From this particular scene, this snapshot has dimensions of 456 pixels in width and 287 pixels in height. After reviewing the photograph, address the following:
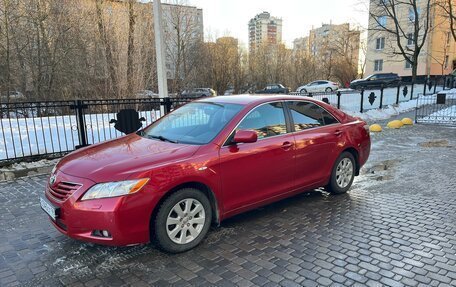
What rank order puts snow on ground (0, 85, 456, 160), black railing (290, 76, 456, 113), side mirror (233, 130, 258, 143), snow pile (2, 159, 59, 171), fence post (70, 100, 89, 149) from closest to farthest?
side mirror (233, 130, 258, 143) < snow pile (2, 159, 59, 171) < fence post (70, 100, 89, 149) < snow on ground (0, 85, 456, 160) < black railing (290, 76, 456, 113)

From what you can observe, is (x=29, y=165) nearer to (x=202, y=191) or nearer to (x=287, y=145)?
(x=202, y=191)

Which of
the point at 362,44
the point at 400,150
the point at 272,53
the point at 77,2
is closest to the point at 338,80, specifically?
the point at 362,44

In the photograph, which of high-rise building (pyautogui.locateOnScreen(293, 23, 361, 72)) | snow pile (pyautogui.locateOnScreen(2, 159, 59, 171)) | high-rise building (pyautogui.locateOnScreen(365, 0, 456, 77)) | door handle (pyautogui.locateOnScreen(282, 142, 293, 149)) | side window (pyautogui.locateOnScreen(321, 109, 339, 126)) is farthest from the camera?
high-rise building (pyautogui.locateOnScreen(293, 23, 361, 72))

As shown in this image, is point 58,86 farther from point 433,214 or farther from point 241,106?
point 433,214

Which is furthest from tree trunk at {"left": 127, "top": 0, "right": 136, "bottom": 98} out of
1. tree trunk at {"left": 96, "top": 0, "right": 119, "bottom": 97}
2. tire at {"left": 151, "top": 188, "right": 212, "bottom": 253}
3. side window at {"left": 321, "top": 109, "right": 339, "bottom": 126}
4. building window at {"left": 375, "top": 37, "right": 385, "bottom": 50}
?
building window at {"left": 375, "top": 37, "right": 385, "bottom": 50}

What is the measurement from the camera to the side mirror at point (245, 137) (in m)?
3.82

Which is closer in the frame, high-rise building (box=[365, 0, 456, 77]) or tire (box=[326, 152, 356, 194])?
tire (box=[326, 152, 356, 194])

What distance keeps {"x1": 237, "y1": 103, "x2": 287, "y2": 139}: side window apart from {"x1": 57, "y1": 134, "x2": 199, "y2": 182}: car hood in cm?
84

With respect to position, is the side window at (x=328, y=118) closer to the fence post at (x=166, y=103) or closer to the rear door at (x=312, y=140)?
the rear door at (x=312, y=140)

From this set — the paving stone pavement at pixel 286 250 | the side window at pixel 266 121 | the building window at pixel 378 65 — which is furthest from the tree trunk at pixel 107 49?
the building window at pixel 378 65

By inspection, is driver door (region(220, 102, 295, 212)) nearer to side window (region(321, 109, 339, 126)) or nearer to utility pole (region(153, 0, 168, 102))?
side window (region(321, 109, 339, 126))

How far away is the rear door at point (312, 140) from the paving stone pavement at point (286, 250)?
0.50 meters

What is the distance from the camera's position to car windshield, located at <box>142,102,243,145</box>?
402 cm

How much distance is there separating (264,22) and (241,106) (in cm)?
10315
